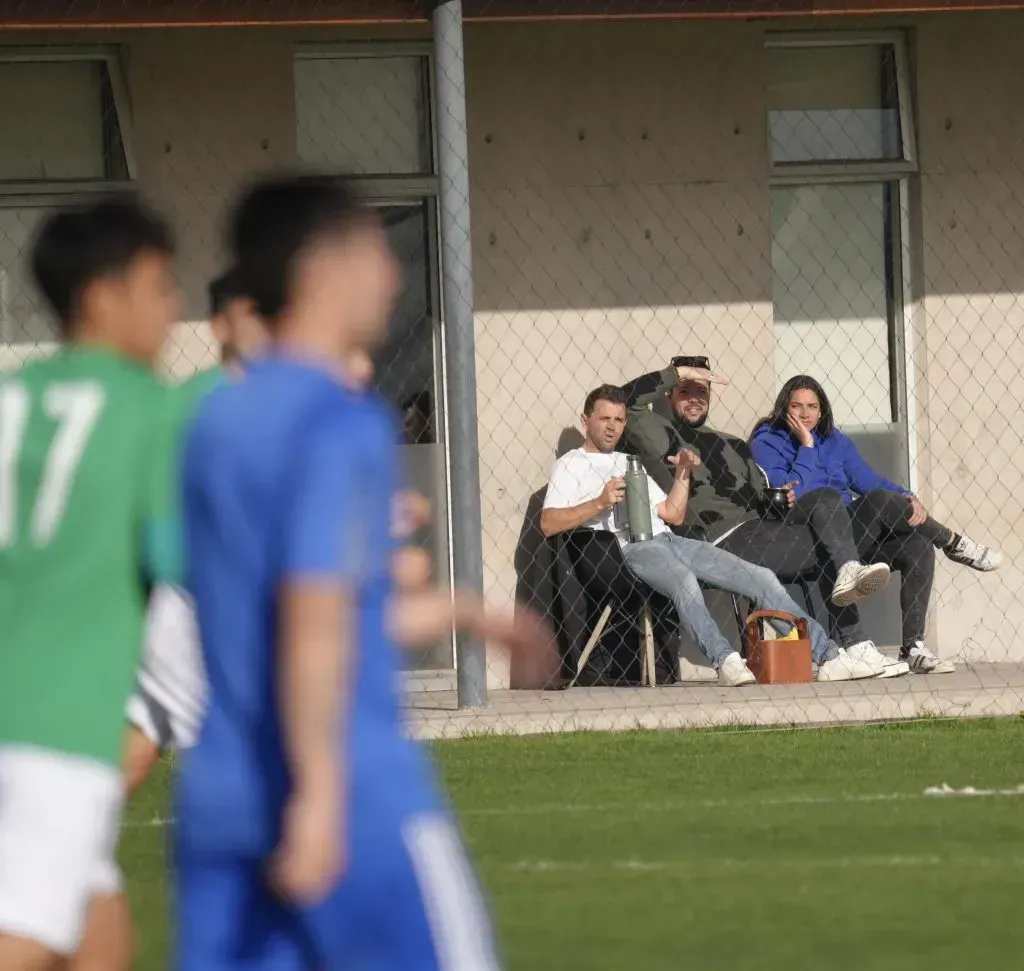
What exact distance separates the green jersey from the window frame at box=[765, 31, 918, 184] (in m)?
8.66

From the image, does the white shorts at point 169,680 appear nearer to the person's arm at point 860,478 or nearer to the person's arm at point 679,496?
the person's arm at point 679,496

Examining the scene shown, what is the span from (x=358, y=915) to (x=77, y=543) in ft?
3.09

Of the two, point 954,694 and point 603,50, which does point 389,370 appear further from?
point 954,694

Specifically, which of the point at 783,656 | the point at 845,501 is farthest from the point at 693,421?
the point at 783,656

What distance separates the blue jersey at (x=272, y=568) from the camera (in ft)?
8.23

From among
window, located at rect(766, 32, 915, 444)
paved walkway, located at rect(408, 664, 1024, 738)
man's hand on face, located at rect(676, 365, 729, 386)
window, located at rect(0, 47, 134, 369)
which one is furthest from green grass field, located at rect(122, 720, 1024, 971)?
window, located at rect(0, 47, 134, 369)

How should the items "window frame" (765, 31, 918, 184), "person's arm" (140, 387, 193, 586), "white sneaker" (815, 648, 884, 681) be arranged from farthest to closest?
"window frame" (765, 31, 918, 184) → "white sneaker" (815, 648, 884, 681) → "person's arm" (140, 387, 193, 586)

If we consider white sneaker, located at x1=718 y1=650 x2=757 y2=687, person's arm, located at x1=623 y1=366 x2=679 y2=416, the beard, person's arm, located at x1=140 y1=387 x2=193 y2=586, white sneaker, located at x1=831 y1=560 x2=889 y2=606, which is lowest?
white sneaker, located at x1=718 y1=650 x2=757 y2=687

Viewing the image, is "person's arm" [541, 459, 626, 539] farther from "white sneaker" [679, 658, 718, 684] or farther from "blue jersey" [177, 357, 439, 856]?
"blue jersey" [177, 357, 439, 856]

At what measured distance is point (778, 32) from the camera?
1155cm

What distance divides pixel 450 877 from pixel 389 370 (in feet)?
29.1

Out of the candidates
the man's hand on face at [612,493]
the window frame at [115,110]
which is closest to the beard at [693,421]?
the man's hand on face at [612,493]

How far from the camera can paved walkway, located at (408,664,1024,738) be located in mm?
9344

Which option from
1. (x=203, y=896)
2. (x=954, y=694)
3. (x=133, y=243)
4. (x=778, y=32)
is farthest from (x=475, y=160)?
(x=203, y=896)
